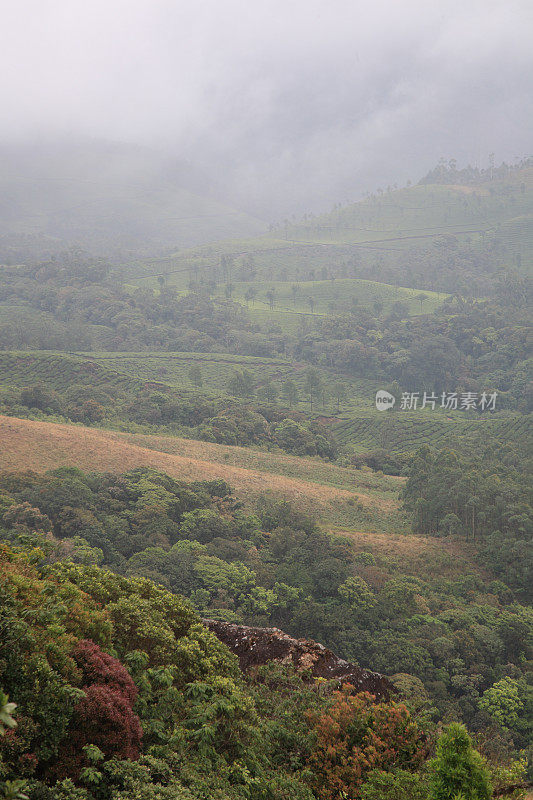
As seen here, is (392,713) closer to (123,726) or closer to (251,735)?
(251,735)

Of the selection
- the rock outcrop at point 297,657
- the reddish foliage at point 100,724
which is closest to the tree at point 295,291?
the rock outcrop at point 297,657

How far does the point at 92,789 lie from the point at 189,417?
180 feet

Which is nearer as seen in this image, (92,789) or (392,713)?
(92,789)

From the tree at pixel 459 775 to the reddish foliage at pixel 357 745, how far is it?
76.6 inches

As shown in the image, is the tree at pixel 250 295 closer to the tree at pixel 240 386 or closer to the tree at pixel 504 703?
the tree at pixel 240 386

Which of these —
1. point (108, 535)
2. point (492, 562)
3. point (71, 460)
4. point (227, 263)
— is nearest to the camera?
point (108, 535)

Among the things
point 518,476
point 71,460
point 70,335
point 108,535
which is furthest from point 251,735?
point 70,335

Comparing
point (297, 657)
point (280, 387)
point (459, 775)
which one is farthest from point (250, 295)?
point (459, 775)

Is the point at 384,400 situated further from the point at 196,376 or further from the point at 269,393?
the point at 196,376

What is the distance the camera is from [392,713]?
9.51 metres

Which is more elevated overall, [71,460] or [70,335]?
[70,335]

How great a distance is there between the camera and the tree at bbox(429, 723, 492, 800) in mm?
6672

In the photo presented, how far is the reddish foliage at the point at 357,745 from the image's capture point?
852 cm

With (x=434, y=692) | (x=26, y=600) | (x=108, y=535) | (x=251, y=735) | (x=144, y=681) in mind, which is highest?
(x=26, y=600)
